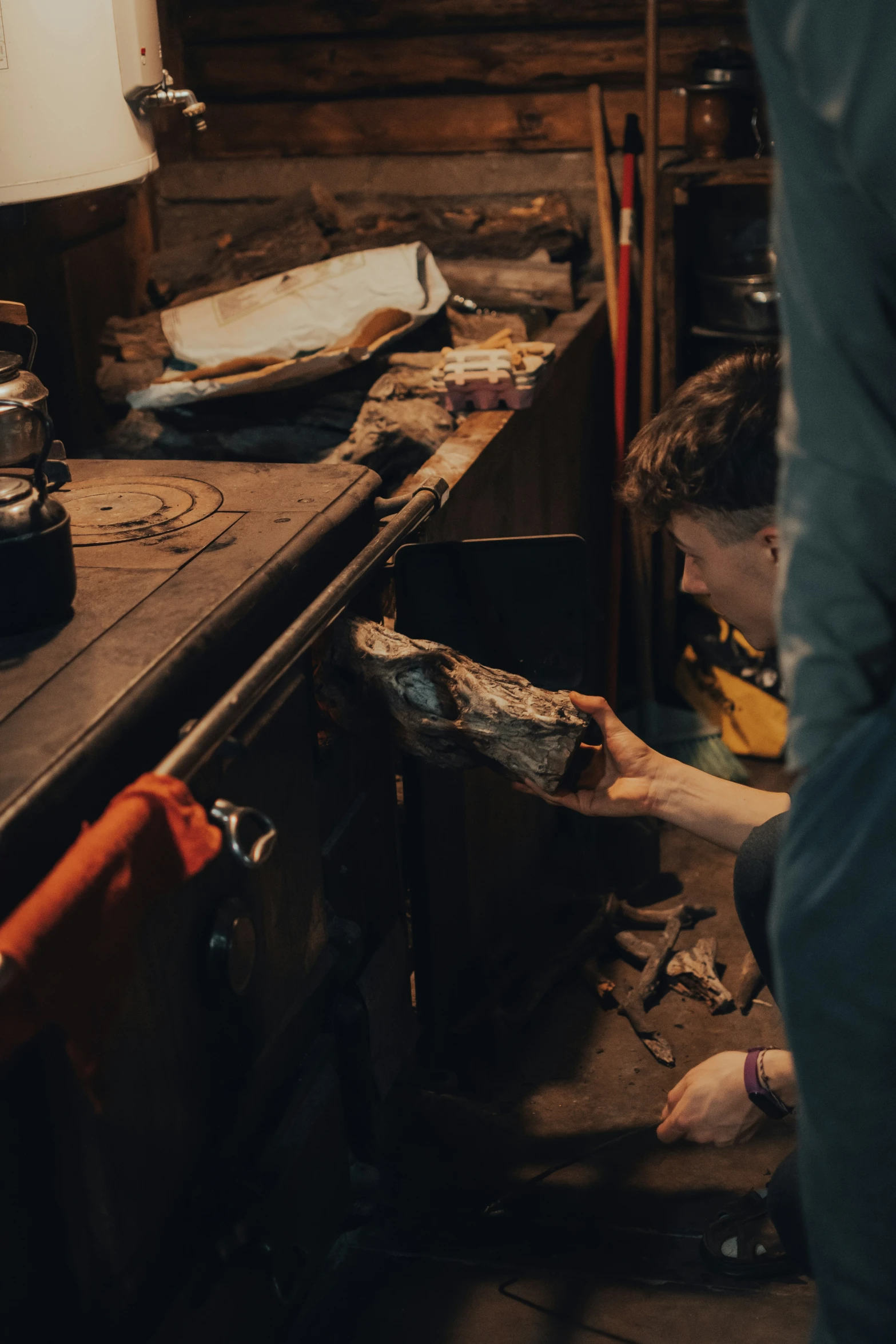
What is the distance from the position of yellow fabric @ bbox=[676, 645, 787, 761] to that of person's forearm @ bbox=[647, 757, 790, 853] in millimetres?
1644

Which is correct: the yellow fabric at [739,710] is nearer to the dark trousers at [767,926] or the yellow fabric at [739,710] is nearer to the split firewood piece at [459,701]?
the dark trousers at [767,926]

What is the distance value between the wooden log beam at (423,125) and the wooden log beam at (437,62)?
0.11 ft

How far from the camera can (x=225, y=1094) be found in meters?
1.35

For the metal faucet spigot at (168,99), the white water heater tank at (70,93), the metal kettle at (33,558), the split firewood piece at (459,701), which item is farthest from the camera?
the metal faucet spigot at (168,99)

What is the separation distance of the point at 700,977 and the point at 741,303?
1.75m

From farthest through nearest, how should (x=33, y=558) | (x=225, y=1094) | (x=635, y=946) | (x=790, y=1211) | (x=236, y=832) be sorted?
1. (x=635, y=946)
2. (x=790, y=1211)
3. (x=225, y=1094)
4. (x=33, y=558)
5. (x=236, y=832)

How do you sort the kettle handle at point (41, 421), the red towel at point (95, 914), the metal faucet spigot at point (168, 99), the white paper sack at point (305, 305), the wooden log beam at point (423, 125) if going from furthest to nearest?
1. the wooden log beam at point (423, 125)
2. the white paper sack at point (305, 305)
3. the metal faucet spigot at point (168, 99)
4. the kettle handle at point (41, 421)
5. the red towel at point (95, 914)

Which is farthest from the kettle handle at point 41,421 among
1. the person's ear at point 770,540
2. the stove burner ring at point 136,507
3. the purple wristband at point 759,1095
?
the purple wristband at point 759,1095

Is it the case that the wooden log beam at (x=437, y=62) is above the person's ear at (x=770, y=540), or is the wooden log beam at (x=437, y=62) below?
above

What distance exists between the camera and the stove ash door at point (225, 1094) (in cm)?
116

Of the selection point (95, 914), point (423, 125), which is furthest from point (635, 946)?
point (423, 125)

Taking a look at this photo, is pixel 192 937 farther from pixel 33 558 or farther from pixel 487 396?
pixel 487 396

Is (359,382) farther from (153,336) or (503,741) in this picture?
(503,741)

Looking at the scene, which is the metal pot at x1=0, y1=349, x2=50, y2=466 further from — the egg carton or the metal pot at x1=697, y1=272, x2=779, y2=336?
the metal pot at x1=697, y1=272, x2=779, y2=336
